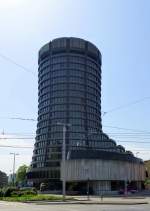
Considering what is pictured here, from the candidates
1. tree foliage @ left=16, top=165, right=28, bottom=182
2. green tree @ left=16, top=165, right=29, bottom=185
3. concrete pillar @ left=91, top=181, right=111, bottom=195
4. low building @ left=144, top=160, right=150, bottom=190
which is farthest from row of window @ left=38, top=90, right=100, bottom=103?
concrete pillar @ left=91, top=181, right=111, bottom=195

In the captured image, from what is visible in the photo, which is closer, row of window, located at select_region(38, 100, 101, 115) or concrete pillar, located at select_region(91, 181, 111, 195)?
concrete pillar, located at select_region(91, 181, 111, 195)

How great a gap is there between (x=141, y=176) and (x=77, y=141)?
4338 cm

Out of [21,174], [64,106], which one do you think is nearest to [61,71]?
[64,106]

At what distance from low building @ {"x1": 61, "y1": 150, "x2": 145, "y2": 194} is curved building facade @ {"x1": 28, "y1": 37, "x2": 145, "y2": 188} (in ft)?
148

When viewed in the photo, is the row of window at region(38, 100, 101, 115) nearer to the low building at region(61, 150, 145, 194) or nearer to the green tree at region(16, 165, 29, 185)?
the green tree at region(16, 165, 29, 185)

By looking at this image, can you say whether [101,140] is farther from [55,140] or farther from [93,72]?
[93,72]

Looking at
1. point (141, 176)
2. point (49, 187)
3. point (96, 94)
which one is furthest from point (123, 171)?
point (96, 94)

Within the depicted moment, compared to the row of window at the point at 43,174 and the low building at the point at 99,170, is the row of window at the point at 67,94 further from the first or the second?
the low building at the point at 99,170

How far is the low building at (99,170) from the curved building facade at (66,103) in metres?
45.0

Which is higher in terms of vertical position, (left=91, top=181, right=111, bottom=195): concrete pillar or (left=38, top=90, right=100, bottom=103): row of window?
(left=38, top=90, right=100, bottom=103): row of window

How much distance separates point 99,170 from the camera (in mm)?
111688

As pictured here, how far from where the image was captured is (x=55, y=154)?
162750 mm

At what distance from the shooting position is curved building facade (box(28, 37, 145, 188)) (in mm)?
164625

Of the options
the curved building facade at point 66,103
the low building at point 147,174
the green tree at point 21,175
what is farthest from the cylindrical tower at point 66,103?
the green tree at point 21,175
